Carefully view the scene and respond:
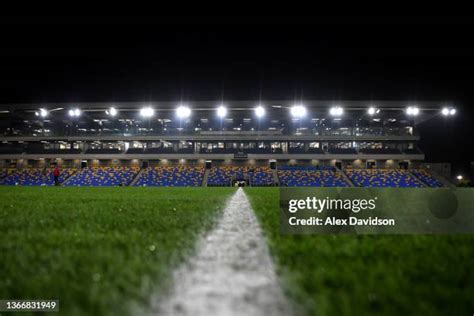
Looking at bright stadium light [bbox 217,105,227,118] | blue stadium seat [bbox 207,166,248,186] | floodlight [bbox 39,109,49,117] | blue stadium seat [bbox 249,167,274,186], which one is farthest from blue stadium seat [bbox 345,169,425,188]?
floodlight [bbox 39,109,49,117]

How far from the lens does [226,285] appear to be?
1.81 meters

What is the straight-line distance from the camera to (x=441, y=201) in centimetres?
471

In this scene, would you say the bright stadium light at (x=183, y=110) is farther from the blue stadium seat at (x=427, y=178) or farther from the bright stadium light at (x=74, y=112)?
the blue stadium seat at (x=427, y=178)

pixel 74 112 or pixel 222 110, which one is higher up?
pixel 222 110

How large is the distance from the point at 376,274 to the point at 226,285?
1095mm

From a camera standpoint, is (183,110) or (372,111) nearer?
(183,110)

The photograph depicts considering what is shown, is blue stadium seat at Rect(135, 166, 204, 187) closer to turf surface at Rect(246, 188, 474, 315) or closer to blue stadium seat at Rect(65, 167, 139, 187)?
blue stadium seat at Rect(65, 167, 139, 187)

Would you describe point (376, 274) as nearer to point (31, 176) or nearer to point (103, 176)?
point (103, 176)

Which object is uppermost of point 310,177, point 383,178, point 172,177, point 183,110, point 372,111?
point 372,111

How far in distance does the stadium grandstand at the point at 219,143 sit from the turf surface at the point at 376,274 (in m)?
36.2

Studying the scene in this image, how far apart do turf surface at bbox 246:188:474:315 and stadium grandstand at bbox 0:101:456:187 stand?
119 feet

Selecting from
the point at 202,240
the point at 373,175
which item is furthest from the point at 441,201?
the point at 373,175

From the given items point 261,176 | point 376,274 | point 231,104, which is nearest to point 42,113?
point 231,104

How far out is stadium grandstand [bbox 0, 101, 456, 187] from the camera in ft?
134
